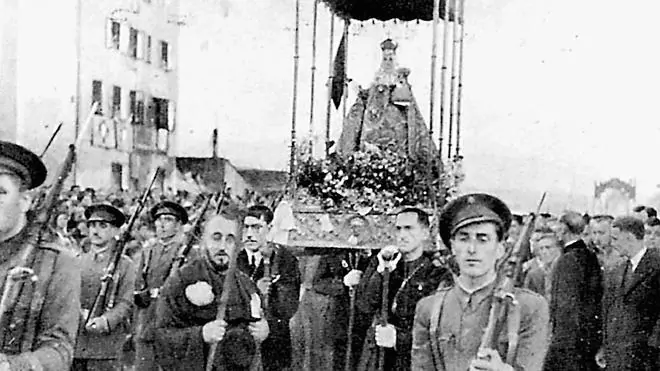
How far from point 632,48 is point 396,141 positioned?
3.64 feet

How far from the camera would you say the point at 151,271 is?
4.64 meters

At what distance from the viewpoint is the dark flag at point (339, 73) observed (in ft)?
16.2

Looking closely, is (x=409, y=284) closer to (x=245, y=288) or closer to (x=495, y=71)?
(x=245, y=288)

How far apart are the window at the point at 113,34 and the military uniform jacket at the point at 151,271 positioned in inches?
34.8

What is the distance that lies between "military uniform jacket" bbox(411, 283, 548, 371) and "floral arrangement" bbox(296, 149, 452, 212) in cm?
117

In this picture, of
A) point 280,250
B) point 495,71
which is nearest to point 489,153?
point 495,71

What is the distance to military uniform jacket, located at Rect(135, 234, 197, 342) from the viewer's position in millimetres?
4539

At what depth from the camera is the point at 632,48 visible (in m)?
4.60

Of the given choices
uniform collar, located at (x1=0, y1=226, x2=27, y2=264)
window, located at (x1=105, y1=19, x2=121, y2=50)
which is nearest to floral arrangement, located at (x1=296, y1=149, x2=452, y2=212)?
window, located at (x1=105, y1=19, x2=121, y2=50)

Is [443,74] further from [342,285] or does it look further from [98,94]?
[98,94]

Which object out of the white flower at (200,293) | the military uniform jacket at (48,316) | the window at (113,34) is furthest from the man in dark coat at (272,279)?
the military uniform jacket at (48,316)

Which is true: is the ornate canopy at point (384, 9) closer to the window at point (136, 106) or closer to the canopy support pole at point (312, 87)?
the canopy support pole at point (312, 87)

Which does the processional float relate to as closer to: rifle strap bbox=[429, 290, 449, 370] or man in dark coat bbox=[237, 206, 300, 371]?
man in dark coat bbox=[237, 206, 300, 371]

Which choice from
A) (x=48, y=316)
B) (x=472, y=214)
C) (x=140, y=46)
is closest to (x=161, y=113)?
(x=140, y=46)
